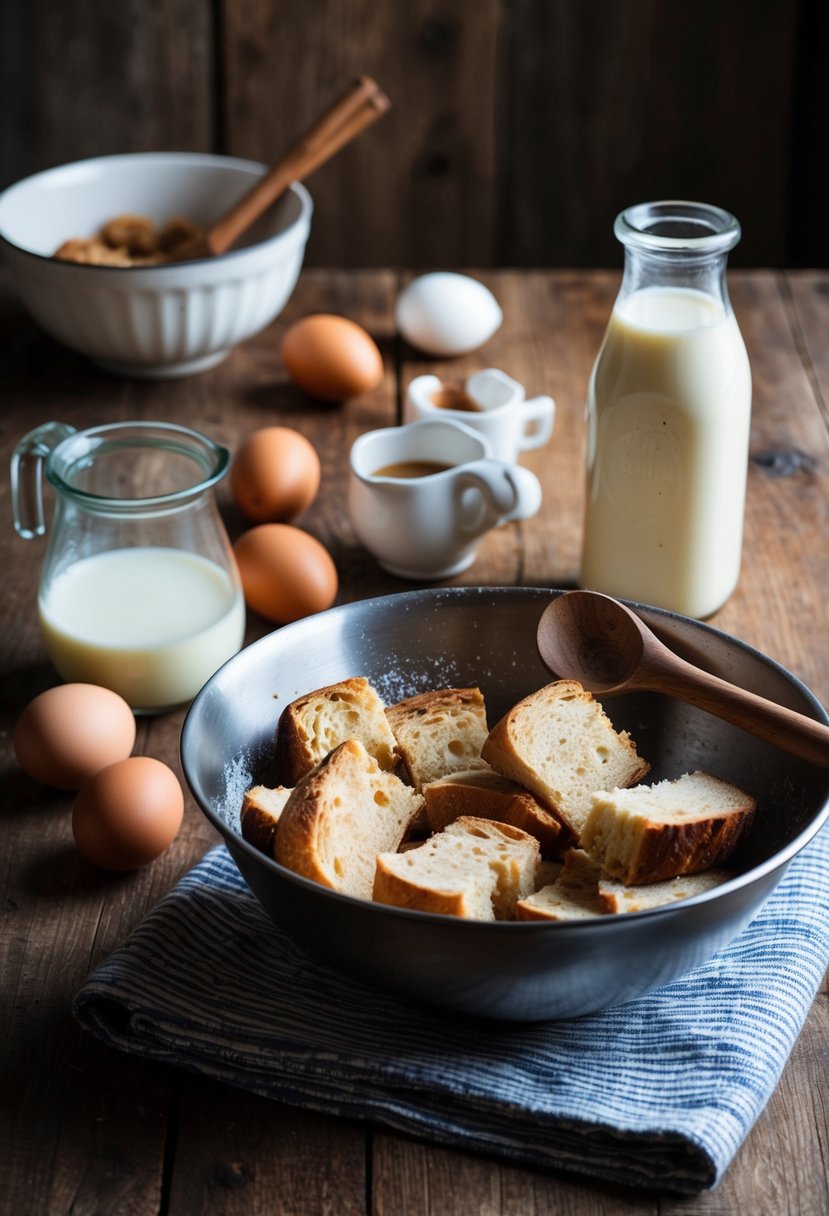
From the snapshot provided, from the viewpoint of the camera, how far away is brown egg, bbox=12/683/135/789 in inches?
46.1

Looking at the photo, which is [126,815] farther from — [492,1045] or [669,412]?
[669,412]

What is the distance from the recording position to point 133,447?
136 centimetres

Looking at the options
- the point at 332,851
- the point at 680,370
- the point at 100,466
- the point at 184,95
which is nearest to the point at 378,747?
the point at 332,851

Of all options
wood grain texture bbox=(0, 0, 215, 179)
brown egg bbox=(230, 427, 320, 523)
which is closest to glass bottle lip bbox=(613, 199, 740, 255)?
brown egg bbox=(230, 427, 320, 523)

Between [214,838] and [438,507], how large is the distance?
466 mm

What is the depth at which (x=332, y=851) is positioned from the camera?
921mm

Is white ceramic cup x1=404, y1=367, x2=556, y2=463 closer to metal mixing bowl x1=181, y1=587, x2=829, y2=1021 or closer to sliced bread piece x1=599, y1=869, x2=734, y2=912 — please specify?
metal mixing bowl x1=181, y1=587, x2=829, y2=1021

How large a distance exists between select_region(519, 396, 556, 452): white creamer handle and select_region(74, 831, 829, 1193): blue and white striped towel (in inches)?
32.0

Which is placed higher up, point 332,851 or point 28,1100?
point 332,851

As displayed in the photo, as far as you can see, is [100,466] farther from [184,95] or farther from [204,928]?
[184,95]

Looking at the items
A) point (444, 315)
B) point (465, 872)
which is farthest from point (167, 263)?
point (465, 872)

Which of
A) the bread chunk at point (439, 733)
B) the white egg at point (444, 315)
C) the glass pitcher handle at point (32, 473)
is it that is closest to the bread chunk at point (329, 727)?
the bread chunk at point (439, 733)

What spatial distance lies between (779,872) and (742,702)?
0.18 m

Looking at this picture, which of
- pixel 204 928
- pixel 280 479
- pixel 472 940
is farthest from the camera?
pixel 280 479
